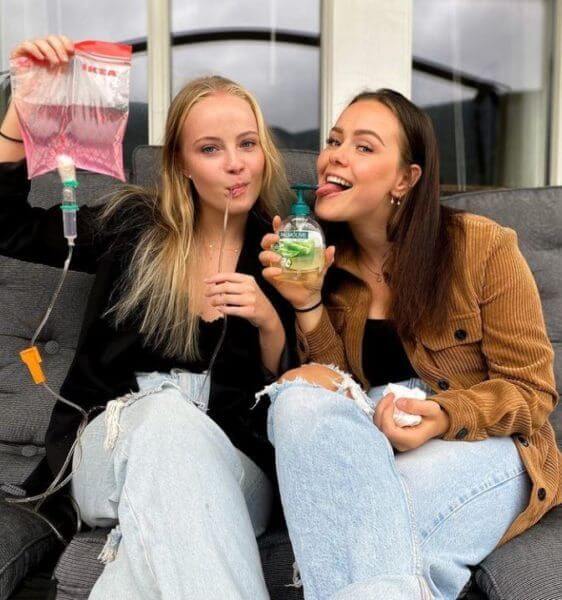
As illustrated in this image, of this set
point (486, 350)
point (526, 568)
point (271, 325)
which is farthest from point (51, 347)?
point (526, 568)

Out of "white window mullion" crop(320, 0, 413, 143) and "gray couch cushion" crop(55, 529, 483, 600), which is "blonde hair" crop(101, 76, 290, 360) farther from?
"white window mullion" crop(320, 0, 413, 143)

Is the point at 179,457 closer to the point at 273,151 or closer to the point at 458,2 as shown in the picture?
the point at 273,151

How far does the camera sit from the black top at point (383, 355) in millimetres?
1473

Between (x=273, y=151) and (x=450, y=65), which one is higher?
(x=450, y=65)

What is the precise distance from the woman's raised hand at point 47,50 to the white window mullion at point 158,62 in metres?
1.44

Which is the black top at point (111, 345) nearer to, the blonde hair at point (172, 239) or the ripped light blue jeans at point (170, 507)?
the blonde hair at point (172, 239)

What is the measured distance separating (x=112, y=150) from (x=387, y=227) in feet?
1.88

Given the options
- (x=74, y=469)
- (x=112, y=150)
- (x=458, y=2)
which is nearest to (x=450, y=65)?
(x=458, y=2)

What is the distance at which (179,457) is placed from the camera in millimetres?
1119

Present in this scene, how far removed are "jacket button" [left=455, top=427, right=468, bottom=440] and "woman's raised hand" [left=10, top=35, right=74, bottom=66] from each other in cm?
96

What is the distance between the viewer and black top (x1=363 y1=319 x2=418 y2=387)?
147 cm

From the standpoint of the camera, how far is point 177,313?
1423 millimetres

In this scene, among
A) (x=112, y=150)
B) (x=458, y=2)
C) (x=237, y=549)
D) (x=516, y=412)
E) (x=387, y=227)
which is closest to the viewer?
(x=237, y=549)

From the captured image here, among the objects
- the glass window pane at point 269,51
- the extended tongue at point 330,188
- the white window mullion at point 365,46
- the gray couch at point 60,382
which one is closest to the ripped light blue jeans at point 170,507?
the gray couch at point 60,382
